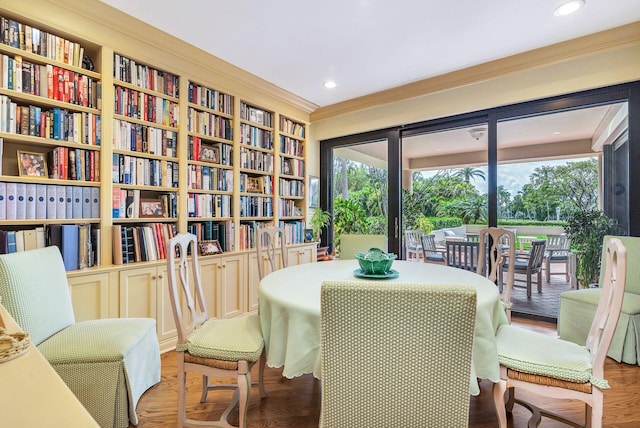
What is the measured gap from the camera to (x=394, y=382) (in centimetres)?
96

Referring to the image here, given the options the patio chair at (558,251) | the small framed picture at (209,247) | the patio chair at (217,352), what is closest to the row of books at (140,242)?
the small framed picture at (209,247)

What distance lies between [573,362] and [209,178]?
3.06 metres

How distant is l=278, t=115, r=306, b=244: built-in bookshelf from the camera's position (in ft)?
13.4

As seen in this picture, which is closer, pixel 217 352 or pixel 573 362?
pixel 573 362

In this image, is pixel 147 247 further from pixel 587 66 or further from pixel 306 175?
pixel 587 66

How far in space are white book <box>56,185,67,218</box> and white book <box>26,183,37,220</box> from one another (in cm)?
12

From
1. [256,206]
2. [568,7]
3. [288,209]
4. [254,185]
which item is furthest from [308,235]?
[568,7]

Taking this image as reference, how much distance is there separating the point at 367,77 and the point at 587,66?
201cm

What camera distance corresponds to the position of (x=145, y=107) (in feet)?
8.70

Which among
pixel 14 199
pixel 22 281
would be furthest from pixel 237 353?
pixel 14 199

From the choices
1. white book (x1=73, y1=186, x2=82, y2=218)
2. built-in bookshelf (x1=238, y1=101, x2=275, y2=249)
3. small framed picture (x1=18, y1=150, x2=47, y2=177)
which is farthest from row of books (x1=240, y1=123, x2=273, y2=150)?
small framed picture (x1=18, y1=150, x2=47, y2=177)

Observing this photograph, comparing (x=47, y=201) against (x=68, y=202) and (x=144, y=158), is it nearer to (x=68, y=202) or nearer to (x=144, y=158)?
(x=68, y=202)

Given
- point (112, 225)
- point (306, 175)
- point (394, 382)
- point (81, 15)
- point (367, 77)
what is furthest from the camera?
point (306, 175)

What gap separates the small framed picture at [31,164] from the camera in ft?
6.88
